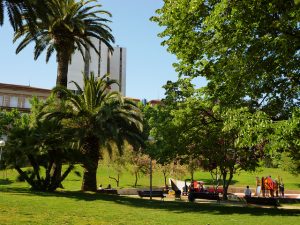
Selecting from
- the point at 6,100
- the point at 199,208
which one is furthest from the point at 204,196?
the point at 6,100

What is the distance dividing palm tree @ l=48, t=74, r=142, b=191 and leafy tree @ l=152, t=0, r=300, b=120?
942 centimetres

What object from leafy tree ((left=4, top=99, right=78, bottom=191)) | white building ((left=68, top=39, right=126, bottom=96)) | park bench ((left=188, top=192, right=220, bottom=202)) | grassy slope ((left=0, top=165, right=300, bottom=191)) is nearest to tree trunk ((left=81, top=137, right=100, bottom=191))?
leafy tree ((left=4, top=99, right=78, bottom=191))

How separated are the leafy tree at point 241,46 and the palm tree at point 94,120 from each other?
9416 millimetres

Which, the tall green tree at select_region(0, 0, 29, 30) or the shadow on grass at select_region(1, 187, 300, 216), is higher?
the tall green tree at select_region(0, 0, 29, 30)

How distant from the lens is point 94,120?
2528 cm

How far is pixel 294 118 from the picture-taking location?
33.8 ft

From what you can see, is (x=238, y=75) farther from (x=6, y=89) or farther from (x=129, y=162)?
(x=6, y=89)

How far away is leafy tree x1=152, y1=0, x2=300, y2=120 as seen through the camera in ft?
39.5

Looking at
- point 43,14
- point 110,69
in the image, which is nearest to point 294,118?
point 43,14

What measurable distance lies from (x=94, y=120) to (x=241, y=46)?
46.2 feet

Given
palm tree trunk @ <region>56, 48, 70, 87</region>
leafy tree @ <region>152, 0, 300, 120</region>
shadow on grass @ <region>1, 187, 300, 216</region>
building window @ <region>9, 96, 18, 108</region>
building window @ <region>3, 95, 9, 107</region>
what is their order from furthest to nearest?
building window @ <region>9, 96, 18, 108</region>
building window @ <region>3, 95, 9, 107</region>
palm tree trunk @ <region>56, 48, 70, 87</region>
shadow on grass @ <region>1, 187, 300, 216</region>
leafy tree @ <region>152, 0, 300, 120</region>

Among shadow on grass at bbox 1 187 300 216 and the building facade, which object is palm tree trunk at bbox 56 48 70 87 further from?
the building facade

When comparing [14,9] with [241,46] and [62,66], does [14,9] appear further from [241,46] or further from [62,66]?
[241,46]

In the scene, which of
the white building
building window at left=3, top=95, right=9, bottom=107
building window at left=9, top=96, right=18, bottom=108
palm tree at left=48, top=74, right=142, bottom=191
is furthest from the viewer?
the white building
